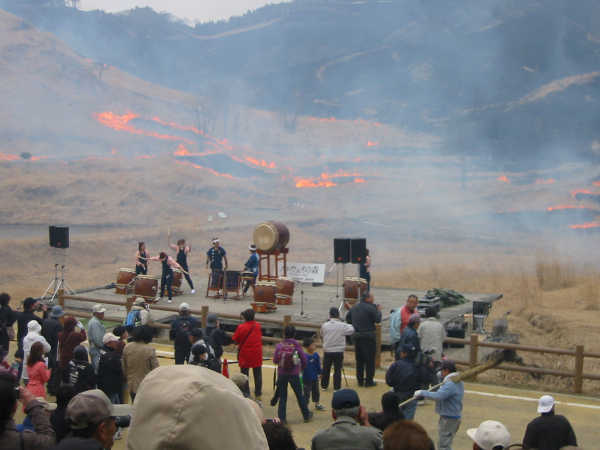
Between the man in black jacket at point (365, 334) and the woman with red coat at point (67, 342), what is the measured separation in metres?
4.38

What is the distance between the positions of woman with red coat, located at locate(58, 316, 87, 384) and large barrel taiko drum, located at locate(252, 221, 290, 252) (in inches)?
403

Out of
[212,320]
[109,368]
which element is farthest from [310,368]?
[109,368]

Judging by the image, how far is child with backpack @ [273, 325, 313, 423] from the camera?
325 inches

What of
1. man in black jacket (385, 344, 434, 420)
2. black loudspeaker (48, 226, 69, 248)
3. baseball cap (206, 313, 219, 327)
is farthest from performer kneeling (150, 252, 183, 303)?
man in black jacket (385, 344, 434, 420)

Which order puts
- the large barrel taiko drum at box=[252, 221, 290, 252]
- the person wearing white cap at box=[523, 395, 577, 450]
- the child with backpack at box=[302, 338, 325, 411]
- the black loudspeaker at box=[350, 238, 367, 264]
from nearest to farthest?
the person wearing white cap at box=[523, 395, 577, 450] → the child with backpack at box=[302, 338, 325, 411] → the black loudspeaker at box=[350, 238, 367, 264] → the large barrel taiko drum at box=[252, 221, 290, 252]

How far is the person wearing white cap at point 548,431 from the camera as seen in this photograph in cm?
567

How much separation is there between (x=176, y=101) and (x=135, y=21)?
216ft

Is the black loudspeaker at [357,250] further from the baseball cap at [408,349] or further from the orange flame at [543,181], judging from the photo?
the orange flame at [543,181]

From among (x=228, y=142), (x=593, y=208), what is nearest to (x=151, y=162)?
(x=228, y=142)

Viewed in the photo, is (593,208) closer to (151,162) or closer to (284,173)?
(284,173)

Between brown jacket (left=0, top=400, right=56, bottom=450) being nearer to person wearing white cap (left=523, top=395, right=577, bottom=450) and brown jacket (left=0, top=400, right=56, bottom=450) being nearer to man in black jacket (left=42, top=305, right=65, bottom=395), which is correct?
person wearing white cap (left=523, top=395, right=577, bottom=450)

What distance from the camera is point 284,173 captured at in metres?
77.7

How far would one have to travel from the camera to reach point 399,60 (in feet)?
395

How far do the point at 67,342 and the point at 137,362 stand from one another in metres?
1.47
